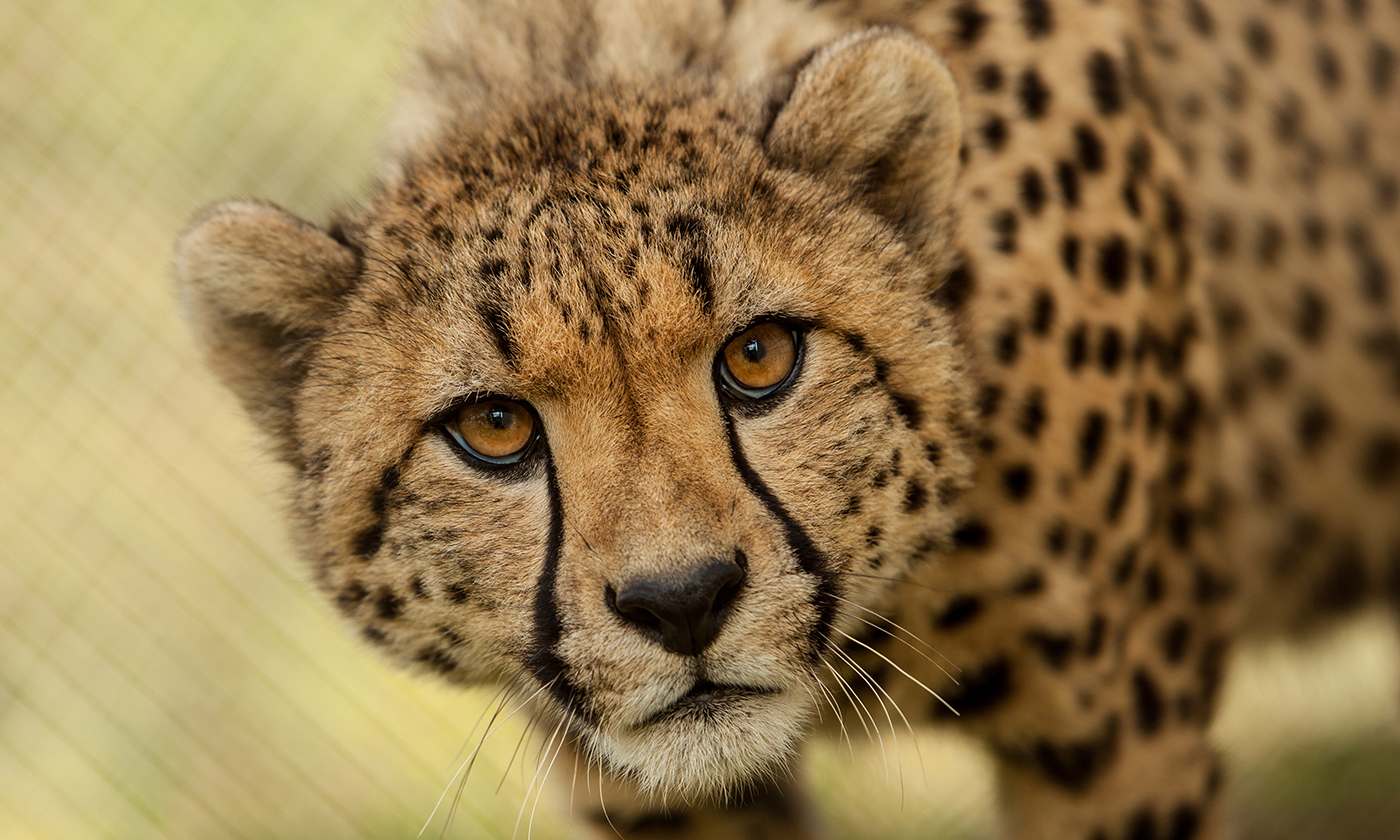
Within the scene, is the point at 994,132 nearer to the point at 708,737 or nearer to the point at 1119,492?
the point at 1119,492

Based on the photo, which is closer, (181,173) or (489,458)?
(489,458)

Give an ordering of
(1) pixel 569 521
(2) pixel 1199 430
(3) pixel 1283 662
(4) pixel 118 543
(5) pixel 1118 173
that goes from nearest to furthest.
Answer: (1) pixel 569 521
(5) pixel 1118 173
(2) pixel 1199 430
(3) pixel 1283 662
(4) pixel 118 543

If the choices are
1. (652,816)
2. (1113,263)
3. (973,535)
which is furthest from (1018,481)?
(652,816)

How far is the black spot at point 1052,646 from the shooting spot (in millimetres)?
1511

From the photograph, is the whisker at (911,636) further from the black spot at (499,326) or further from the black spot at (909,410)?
the black spot at (499,326)

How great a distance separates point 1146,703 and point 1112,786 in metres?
0.10

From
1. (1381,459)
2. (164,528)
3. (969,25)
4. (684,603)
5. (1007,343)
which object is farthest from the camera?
(164,528)

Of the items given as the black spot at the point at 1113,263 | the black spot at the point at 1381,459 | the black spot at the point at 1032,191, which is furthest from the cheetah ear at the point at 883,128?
the black spot at the point at 1381,459

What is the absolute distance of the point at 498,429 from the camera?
4.23 ft

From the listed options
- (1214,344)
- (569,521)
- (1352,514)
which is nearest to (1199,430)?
(1214,344)

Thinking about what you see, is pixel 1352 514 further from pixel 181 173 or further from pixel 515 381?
pixel 181 173

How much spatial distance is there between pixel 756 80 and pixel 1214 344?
0.72m

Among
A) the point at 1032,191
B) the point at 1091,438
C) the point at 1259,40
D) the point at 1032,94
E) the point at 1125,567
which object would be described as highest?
the point at 1259,40

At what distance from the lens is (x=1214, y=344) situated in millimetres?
1775
